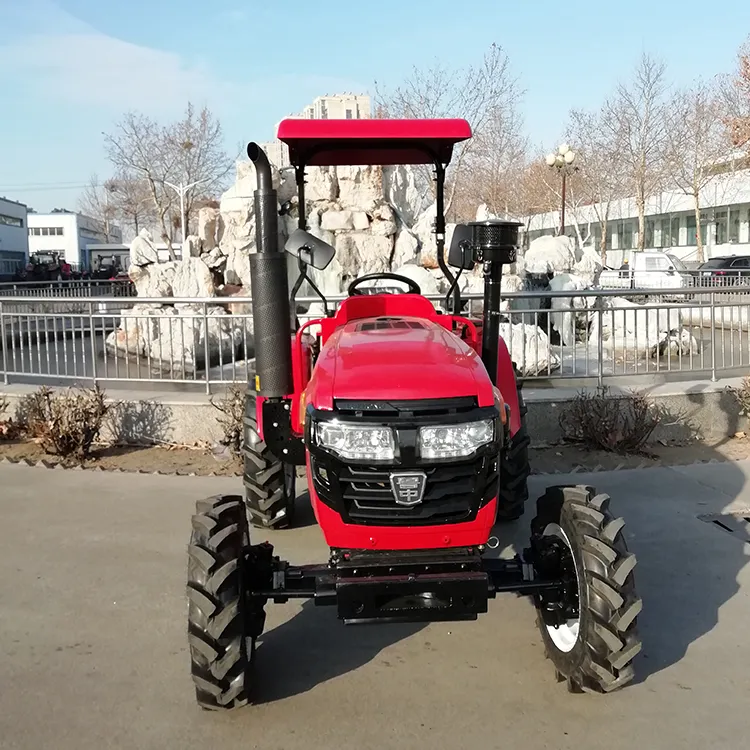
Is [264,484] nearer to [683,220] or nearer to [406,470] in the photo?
[406,470]

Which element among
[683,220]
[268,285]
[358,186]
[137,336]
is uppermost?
[683,220]

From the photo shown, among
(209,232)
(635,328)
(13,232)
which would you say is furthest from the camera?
(13,232)

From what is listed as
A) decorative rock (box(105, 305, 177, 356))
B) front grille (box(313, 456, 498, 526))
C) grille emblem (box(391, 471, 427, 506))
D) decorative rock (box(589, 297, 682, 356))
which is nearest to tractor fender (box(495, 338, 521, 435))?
front grille (box(313, 456, 498, 526))

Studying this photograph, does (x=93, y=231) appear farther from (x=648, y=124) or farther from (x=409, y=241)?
(x=409, y=241)

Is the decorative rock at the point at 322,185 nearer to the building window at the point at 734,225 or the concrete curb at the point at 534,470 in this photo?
the concrete curb at the point at 534,470

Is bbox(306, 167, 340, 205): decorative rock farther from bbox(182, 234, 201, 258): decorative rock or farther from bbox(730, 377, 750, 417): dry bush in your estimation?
bbox(730, 377, 750, 417): dry bush

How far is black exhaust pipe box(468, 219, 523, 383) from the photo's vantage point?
391 cm

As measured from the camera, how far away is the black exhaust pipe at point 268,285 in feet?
12.5

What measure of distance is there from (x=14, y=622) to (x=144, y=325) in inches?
231

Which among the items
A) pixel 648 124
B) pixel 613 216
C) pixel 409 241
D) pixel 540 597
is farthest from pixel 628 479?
pixel 613 216

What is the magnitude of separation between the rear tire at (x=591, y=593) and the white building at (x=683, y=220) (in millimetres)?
37471

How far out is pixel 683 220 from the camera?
5412 cm

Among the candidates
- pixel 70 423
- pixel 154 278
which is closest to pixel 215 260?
pixel 154 278

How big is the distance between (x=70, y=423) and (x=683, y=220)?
5307 centimetres
